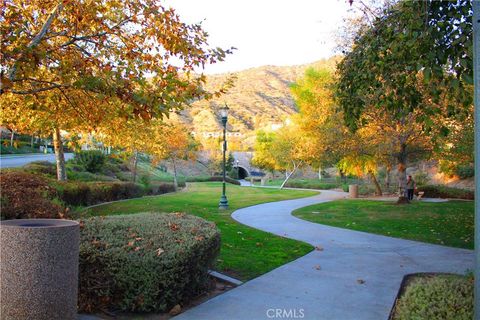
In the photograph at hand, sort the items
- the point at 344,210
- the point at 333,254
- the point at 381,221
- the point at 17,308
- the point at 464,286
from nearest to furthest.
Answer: the point at 17,308 < the point at 464,286 < the point at 333,254 < the point at 381,221 < the point at 344,210

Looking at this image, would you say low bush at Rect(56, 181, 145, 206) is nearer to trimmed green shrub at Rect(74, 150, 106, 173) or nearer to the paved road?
trimmed green shrub at Rect(74, 150, 106, 173)

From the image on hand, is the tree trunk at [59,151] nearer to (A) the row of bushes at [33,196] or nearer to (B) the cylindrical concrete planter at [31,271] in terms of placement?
(A) the row of bushes at [33,196]

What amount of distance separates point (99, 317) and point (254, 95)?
534 feet

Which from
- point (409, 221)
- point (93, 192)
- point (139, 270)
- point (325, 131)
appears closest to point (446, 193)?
point (325, 131)

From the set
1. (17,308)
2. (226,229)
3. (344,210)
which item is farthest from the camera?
(344,210)

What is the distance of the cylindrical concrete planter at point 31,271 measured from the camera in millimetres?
4086

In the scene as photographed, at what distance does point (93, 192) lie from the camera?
17922 millimetres

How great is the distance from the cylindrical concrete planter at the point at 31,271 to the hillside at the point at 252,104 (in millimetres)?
113300

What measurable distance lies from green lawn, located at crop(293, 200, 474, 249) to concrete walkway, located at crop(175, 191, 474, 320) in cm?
114

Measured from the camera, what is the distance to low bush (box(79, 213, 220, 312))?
16.9 ft

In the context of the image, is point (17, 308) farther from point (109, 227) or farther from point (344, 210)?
point (344, 210)

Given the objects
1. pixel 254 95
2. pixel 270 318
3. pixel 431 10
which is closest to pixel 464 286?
pixel 270 318

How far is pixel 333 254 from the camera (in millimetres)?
9141

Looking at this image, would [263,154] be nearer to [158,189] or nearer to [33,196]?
[158,189]
